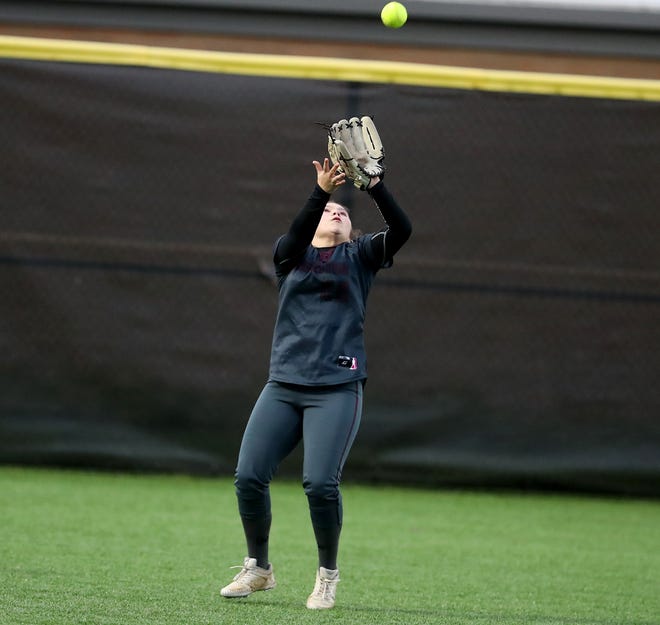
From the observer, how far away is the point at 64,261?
8.01m

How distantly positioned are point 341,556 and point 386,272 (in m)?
2.81

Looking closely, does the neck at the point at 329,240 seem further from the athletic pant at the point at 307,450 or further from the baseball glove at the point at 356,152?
the athletic pant at the point at 307,450

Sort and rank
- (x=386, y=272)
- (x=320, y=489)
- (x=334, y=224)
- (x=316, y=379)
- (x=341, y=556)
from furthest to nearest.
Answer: (x=386, y=272)
(x=341, y=556)
(x=334, y=224)
(x=316, y=379)
(x=320, y=489)

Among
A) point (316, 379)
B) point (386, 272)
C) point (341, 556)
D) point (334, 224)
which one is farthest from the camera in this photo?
point (386, 272)

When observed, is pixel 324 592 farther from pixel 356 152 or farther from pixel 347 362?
pixel 356 152

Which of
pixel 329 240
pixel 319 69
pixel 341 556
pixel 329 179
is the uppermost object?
pixel 319 69

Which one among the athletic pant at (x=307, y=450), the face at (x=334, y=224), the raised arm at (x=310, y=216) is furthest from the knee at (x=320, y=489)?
the face at (x=334, y=224)

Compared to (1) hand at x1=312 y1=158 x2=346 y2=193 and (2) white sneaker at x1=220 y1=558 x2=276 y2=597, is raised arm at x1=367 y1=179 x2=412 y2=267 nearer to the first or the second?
(1) hand at x1=312 y1=158 x2=346 y2=193

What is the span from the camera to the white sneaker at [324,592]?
4.25 meters

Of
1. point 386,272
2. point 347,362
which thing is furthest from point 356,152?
point 386,272

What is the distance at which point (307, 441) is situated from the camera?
172 inches

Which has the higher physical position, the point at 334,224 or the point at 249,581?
the point at 334,224

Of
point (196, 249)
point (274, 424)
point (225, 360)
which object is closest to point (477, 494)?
point (225, 360)

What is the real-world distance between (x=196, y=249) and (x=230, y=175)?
23.0 inches
